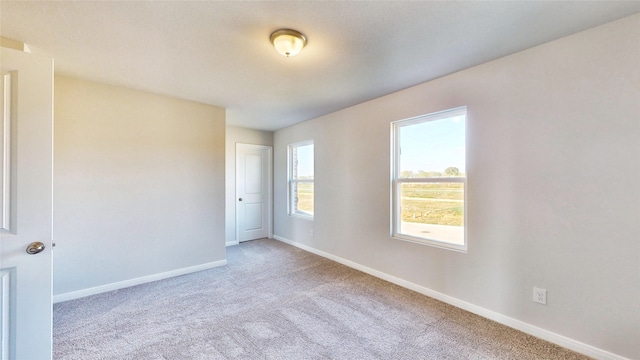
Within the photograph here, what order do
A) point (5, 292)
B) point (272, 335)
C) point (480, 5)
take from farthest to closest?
point (272, 335)
point (480, 5)
point (5, 292)

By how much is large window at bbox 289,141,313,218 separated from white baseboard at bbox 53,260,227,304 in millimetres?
1687

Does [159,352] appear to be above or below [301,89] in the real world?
below

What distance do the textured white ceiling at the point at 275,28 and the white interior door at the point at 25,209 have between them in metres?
0.57

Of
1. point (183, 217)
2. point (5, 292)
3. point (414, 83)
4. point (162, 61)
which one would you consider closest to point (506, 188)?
point (414, 83)

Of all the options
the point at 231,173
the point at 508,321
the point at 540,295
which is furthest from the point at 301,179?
the point at 540,295

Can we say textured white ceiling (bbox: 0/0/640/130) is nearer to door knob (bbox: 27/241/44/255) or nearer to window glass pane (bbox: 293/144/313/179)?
door knob (bbox: 27/241/44/255)

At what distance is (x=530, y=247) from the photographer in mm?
2141

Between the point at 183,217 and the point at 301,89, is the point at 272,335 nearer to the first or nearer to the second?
the point at 183,217

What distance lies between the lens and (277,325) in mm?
2262

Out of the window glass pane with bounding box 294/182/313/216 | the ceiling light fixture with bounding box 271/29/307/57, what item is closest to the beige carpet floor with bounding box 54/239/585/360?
the window glass pane with bounding box 294/182/313/216

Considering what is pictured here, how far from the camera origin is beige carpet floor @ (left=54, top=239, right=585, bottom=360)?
1.92 m

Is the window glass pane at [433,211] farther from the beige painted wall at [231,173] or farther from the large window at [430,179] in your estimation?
the beige painted wall at [231,173]

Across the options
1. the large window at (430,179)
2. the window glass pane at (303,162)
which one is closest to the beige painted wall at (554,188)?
the large window at (430,179)

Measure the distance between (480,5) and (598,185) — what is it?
1.49 metres
